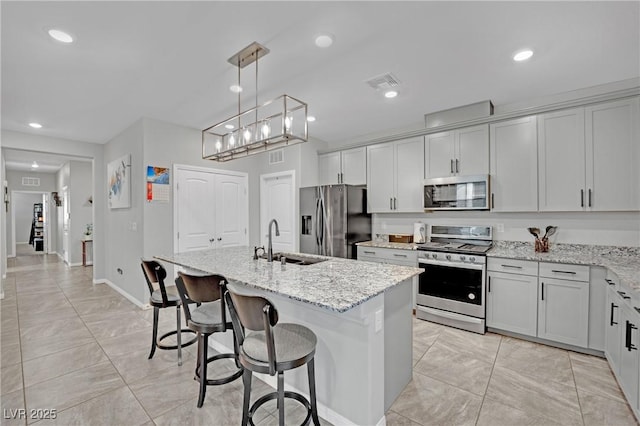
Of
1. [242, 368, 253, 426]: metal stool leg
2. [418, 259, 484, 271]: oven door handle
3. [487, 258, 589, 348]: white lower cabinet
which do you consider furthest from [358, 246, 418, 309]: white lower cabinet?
[242, 368, 253, 426]: metal stool leg

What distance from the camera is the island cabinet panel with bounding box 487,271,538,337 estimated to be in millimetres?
2960

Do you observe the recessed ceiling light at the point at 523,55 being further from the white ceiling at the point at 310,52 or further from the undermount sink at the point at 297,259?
the undermount sink at the point at 297,259

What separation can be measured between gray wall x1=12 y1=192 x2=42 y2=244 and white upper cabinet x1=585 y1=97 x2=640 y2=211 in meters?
16.0

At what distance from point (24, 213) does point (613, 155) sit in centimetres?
1681

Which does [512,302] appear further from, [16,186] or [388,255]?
[16,186]

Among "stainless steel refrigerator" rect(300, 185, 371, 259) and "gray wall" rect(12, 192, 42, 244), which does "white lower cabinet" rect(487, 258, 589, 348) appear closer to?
"stainless steel refrigerator" rect(300, 185, 371, 259)

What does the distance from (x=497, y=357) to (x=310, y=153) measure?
3823 mm

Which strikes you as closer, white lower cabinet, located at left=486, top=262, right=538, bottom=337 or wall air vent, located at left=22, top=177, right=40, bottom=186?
white lower cabinet, located at left=486, top=262, right=538, bottom=337

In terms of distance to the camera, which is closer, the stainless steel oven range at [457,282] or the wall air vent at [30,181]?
the stainless steel oven range at [457,282]

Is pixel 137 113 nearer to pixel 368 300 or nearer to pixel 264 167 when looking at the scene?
pixel 264 167

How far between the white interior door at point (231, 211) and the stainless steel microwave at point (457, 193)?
10.0ft

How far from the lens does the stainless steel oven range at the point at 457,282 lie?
323 cm

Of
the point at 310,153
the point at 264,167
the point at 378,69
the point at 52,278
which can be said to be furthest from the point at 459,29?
the point at 52,278

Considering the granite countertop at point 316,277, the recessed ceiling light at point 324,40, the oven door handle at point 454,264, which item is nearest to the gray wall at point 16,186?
the granite countertop at point 316,277
